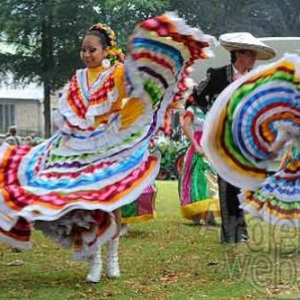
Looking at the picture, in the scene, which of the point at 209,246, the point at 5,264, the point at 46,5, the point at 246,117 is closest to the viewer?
the point at 246,117

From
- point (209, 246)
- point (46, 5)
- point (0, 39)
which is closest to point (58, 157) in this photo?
point (209, 246)

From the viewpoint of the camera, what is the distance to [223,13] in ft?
75.3

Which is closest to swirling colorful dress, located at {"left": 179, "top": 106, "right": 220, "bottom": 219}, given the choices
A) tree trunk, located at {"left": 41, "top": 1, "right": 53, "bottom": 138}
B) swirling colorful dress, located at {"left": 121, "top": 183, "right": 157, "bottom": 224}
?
swirling colorful dress, located at {"left": 121, "top": 183, "right": 157, "bottom": 224}

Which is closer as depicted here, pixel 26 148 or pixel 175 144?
pixel 26 148

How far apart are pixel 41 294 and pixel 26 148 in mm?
887

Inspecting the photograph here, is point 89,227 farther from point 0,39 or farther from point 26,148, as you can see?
point 0,39

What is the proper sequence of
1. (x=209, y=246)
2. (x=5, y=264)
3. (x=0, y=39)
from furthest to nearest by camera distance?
(x=0, y=39) → (x=209, y=246) → (x=5, y=264)

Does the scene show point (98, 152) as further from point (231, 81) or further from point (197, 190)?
point (197, 190)

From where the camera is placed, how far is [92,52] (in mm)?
4754

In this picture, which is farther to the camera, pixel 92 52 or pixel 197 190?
pixel 197 190

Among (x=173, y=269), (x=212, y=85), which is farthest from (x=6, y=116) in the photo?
(x=173, y=269)

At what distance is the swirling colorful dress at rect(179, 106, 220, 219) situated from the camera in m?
7.11

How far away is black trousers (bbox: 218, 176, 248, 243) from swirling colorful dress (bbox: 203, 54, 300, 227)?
5.01 feet

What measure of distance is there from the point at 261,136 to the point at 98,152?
92 cm
